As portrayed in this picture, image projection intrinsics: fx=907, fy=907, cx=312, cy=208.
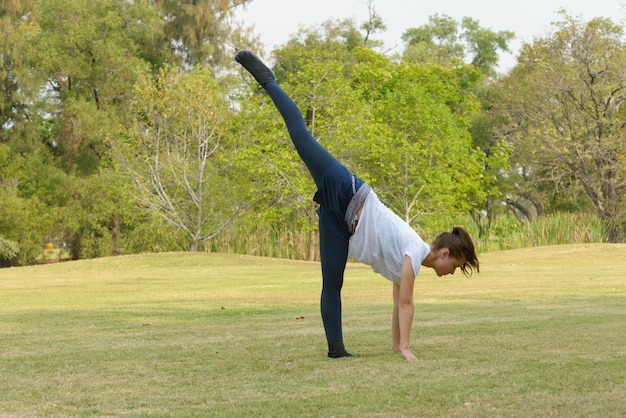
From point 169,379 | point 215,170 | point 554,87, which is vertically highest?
point 554,87

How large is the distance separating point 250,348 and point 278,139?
74.5 ft

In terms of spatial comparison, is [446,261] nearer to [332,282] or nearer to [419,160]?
[332,282]

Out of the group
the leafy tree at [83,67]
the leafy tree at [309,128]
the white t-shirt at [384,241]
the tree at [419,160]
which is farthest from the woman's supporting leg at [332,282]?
the leafy tree at [83,67]

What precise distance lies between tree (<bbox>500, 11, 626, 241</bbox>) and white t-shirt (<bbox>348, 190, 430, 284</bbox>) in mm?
31135

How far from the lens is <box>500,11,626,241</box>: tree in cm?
3669

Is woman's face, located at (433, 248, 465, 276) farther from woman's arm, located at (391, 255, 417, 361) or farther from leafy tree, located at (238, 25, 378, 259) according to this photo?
leafy tree, located at (238, 25, 378, 259)

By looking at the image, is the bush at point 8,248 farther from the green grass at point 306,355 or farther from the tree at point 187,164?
the green grass at point 306,355

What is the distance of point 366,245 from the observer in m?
6.57

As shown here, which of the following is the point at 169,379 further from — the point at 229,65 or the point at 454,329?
the point at 229,65

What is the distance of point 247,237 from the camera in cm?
3231

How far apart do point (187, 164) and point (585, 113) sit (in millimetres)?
17168

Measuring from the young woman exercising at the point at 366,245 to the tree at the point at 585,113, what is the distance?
31.0 m

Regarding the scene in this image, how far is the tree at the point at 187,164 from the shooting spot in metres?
31.3

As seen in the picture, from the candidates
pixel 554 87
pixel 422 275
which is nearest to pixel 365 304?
pixel 422 275
